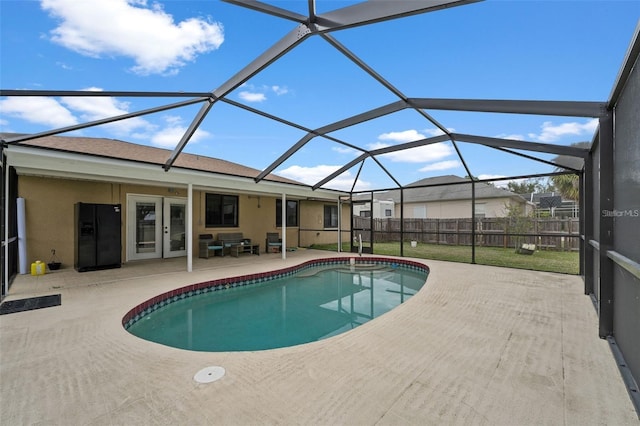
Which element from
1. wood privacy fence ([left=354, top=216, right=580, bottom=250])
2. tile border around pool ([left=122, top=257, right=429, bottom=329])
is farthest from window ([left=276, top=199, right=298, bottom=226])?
tile border around pool ([left=122, top=257, right=429, bottom=329])

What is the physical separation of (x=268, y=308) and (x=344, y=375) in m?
3.37

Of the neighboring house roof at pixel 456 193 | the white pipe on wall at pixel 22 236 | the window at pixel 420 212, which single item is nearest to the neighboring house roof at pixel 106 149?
the white pipe on wall at pixel 22 236

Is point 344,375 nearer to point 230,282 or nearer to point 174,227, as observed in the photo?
point 230,282

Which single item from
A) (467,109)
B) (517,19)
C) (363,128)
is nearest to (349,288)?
(363,128)

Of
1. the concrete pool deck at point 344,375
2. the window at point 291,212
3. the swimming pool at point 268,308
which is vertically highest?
the window at point 291,212

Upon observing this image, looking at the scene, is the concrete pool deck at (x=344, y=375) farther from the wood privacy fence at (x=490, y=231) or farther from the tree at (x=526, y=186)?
the tree at (x=526, y=186)

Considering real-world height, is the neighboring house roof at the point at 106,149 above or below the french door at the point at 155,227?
above

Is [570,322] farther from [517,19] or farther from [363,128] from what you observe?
[363,128]

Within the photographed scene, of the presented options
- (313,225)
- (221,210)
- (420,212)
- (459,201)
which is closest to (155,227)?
(221,210)

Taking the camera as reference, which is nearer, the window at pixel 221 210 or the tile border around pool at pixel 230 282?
the tile border around pool at pixel 230 282

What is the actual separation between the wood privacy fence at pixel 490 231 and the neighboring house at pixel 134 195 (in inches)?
178

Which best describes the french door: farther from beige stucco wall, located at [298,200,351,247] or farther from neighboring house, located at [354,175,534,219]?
neighboring house, located at [354,175,534,219]

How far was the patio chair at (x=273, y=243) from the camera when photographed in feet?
37.3

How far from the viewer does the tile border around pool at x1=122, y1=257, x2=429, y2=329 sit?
4398mm
